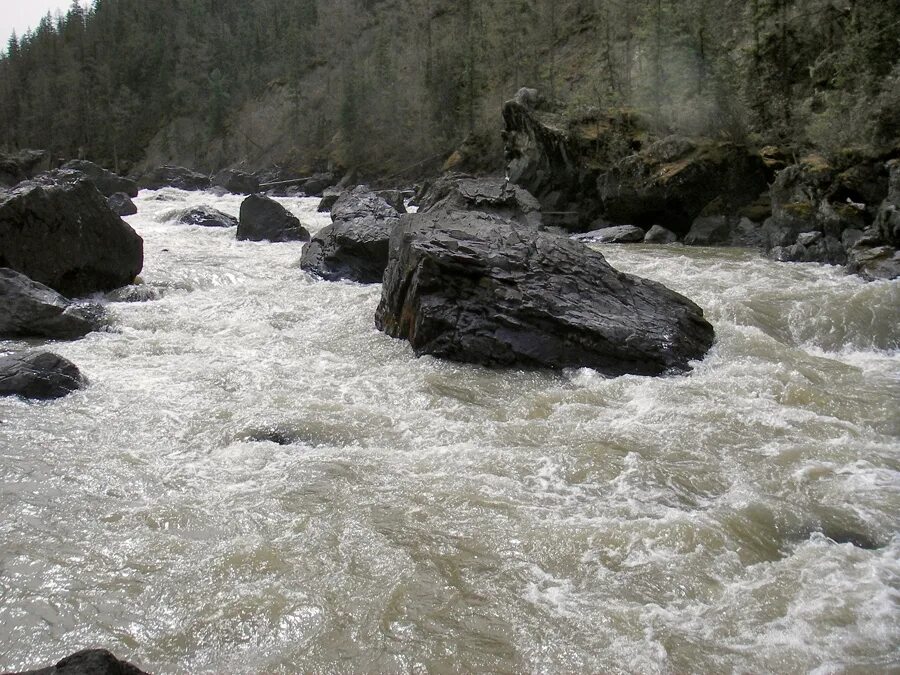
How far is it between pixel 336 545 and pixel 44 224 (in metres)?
8.98

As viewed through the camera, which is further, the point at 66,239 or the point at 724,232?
the point at 724,232

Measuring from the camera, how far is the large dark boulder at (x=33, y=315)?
9055 millimetres

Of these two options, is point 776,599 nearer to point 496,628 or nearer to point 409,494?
point 496,628

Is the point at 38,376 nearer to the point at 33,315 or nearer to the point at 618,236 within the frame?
the point at 33,315

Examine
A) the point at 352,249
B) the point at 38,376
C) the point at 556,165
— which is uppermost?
the point at 556,165

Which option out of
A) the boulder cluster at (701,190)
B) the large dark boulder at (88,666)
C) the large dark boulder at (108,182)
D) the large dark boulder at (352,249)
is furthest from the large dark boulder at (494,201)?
the large dark boulder at (108,182)

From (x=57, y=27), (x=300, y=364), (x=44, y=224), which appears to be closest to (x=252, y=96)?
(x=57, y=27)

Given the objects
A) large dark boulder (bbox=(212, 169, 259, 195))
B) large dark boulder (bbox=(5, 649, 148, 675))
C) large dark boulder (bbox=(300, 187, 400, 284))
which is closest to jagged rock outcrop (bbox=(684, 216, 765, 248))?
large dark boulder (bbox=(300, 187, 400, 284))

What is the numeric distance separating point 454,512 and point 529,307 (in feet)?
12.3

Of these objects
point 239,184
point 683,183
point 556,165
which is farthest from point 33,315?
point 239,184

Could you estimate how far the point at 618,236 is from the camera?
1727 cm

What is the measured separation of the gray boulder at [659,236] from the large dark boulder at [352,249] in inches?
258

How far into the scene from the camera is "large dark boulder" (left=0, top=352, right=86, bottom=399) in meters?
6.86

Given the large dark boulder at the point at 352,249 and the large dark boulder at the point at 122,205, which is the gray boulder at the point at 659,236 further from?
the large dark boulder at the point at 122,205
